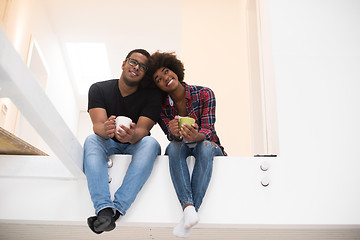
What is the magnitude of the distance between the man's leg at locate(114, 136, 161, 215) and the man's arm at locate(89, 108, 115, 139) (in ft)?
0.50

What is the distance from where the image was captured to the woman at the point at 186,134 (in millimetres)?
1759

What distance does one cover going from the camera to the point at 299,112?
6.87 ft

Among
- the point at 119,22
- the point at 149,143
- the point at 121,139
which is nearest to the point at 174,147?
the point at 149,143

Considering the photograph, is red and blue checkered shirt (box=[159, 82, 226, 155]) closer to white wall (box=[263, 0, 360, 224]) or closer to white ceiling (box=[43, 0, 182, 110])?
white wall (box=[263, 0, 360, 224])

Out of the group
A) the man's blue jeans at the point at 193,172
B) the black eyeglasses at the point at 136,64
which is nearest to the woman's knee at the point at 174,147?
the man's blue jeans at the point at 193,172

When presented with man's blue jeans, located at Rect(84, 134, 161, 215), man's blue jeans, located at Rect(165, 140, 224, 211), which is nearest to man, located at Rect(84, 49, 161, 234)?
man's blue jeans, located at Rect(84, 134, 161, 215)

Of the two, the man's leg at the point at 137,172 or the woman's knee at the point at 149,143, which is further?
the woman's knee at the point at 149,143

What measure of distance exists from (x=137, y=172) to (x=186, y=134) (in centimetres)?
27

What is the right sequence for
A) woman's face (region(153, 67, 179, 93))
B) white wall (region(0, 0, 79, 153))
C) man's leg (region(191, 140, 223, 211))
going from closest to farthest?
Answer: man's leg (region(191, 140, 223, 211))
woman's face (region(153, 67, 179, 93))
white wall (region(0, 0, 79, 153))

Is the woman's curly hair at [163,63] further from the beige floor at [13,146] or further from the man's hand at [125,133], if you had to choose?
the beige floor at [13,146]

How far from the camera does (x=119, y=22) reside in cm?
442

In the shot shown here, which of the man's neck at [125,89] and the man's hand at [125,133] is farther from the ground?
the man's neck at [125,89]

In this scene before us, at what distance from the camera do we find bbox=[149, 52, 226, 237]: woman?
176 cm

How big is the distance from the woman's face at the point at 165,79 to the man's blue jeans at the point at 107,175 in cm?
32
